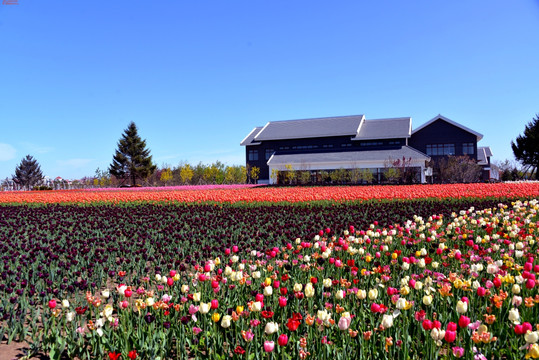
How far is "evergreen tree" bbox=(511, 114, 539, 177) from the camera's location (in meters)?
57.3

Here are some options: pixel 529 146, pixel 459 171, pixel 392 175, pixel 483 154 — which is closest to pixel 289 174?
pixel 392 175

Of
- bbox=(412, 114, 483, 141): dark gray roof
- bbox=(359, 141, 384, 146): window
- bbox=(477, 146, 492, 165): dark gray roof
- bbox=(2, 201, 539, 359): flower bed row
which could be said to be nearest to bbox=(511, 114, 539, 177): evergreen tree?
bbox=(477, 146, 492, 165): dark gray roof

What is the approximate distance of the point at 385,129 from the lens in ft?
167

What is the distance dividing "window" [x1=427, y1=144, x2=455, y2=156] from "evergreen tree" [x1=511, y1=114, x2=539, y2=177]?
1828 centimetres

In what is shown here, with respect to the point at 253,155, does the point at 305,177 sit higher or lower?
lower

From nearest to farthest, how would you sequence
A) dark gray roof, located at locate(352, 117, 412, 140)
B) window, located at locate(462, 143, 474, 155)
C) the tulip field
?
1. the tulip field
2. window, located at locate(462, 143, 474, 155)
3. dark gray roof, located at locate(352, 117, 412, 140)

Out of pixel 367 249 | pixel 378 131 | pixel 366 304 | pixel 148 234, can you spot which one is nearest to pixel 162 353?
pixel 366 304

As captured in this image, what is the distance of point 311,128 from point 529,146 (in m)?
32.8

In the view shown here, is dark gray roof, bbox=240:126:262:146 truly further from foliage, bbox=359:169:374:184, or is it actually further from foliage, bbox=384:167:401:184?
foliage, bbox=384:167:401:184

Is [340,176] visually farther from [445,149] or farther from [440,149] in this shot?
[445,149]

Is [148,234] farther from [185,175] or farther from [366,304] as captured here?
[185,175]

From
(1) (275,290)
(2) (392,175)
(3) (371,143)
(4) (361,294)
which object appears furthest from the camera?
(3) (371,143)

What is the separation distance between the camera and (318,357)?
305cm

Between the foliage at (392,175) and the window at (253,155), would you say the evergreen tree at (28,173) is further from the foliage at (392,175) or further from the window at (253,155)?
the foliage at (392,175)
